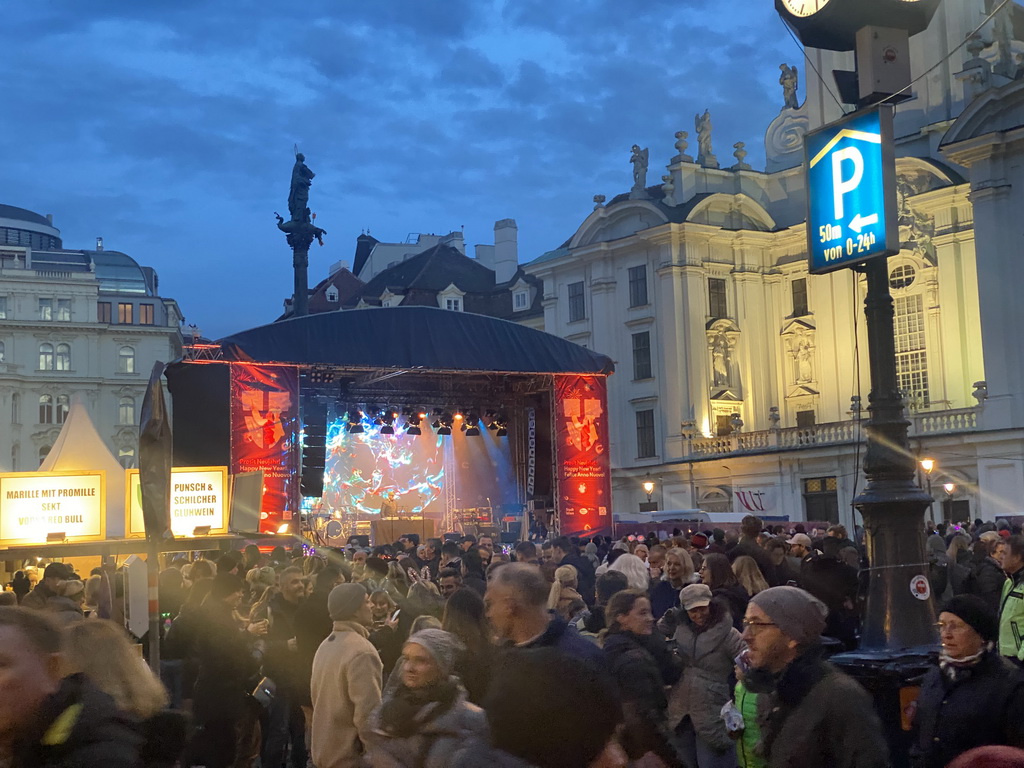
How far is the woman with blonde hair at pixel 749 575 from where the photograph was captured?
33.6 feet

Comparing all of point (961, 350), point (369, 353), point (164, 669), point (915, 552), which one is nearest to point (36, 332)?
point (369, 353)

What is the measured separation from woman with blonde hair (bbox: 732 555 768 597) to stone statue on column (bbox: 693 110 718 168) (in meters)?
41.5

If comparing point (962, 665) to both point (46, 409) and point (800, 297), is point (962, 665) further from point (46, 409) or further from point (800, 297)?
point (46, 409)

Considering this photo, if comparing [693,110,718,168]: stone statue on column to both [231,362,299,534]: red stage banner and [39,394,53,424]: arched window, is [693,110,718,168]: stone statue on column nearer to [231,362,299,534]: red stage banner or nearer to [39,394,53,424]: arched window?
[231,362,299,534]: red stage banner

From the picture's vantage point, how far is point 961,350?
42.9 metres

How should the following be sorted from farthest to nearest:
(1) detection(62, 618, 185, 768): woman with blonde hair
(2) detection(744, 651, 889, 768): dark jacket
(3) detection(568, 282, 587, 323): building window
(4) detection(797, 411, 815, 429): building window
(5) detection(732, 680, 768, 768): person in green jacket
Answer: (3) detection(568, 282, 587, 323): building window
(4) detection(797, 411, 815, 429): building window
(5) detection(732, 680, 768, 768): person in green jacket
(2) detection(744, 651, 889, 768): dark jacket
(1) detection(62, 618, 185, 768): woman with blonde hair

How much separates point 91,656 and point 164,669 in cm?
628

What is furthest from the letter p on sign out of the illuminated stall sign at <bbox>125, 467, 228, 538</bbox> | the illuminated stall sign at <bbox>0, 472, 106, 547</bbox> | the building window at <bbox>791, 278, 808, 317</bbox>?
the building window at <bbox>791, 278, 808, 317</bbox>

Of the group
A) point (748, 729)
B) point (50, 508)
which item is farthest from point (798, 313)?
point (748, 729)

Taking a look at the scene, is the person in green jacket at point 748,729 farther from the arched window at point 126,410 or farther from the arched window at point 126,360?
the arched window at point 126,360

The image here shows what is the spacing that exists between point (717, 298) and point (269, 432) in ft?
69.2

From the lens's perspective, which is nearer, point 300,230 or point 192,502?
point 192,502

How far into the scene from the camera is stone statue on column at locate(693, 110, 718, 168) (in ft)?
166

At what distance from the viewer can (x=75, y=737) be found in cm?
410
